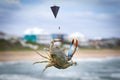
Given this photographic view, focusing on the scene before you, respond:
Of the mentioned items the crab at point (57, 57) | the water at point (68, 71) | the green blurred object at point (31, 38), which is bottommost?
the water at point (68, 71)

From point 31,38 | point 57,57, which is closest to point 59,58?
point 57,57

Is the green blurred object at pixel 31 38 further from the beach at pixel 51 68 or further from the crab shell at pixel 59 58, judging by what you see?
the crab shell at pixel 59 58

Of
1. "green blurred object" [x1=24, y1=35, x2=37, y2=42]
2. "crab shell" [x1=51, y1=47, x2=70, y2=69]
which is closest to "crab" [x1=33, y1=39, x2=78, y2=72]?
"crab shell" [x1=51, y1=47, x2=70, y2=69]

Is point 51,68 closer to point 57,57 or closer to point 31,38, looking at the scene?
point 57,57

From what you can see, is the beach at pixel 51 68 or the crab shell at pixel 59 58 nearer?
the crab shell at pixel 59 58

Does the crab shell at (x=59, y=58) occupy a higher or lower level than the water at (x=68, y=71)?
higher

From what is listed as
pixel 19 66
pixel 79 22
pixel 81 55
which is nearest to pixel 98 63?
pixel 81 55

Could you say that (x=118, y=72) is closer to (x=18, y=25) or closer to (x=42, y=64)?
(x=42, y=64)

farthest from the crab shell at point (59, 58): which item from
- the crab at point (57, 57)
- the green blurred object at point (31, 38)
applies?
the green blurred object at point (31, 38)
